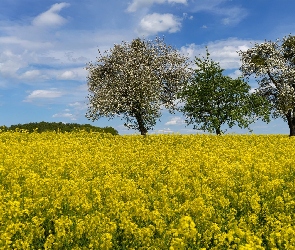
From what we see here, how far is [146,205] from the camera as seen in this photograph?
29.5 feet

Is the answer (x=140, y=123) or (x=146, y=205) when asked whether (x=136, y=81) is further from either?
(x=146, y=205)

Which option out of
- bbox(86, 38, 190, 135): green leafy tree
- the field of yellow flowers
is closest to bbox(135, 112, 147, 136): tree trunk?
bbox(86, 38, 190, 135): green leafy tree

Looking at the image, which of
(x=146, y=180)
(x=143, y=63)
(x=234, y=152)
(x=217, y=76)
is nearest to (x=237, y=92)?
(x=217, y=76)

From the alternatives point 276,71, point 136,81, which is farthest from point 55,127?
point 276,71

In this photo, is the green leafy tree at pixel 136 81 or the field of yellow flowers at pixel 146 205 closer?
the field of yellow flowers at pixel 146 205

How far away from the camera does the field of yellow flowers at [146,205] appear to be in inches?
275

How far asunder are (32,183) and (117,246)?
13.9 ft

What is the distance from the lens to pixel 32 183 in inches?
406

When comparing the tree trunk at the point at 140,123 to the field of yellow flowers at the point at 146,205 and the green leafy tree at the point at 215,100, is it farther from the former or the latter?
the field of yellow flowers at the point at 146,205

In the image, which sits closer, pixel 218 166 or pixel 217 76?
pixel 218 166

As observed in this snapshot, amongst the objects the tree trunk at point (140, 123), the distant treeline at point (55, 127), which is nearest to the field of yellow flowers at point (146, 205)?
the distant treeline at point (55, 127)

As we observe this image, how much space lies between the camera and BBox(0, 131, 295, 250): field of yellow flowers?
6.98 meters

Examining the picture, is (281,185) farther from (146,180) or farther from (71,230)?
(71,230)

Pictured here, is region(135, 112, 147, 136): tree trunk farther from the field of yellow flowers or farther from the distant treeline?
the field of yellow flowers
